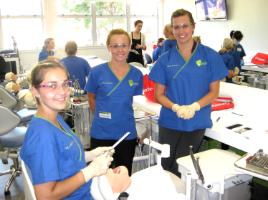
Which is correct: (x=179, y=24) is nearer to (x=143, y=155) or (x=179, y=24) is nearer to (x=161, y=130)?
(x=161, y=130)

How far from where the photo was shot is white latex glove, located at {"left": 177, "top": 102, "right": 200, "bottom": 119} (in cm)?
172

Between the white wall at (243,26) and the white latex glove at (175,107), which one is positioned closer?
the white latex glove at (175,107)

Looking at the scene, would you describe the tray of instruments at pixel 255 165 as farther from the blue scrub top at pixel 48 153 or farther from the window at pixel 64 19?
the window at pixel 64 19

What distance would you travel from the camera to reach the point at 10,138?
2.67 m

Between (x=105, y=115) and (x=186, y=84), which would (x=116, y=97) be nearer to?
(x=105, y=115)

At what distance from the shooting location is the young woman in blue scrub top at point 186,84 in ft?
5.88

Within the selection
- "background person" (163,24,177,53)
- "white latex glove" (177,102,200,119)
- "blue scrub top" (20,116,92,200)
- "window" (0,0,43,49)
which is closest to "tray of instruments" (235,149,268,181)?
"white latex glove" (177,102,200,119)

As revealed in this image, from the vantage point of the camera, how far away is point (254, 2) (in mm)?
5645

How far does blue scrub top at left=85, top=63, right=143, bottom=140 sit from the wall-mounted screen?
16.0 feet

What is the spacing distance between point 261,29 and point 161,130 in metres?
4.38

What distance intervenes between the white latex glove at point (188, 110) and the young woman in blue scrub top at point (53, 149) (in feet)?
1.99

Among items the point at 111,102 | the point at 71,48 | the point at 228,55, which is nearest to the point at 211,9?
the point at 228,55

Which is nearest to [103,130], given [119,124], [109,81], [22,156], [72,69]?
[119,124]

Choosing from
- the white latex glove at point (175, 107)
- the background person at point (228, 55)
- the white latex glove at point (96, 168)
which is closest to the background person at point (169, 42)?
the white latex glove at point (175, 107)
